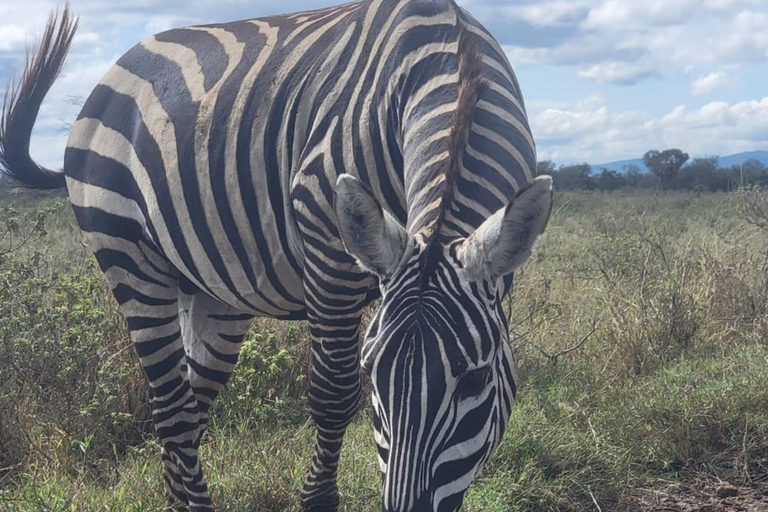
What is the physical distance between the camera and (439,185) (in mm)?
2469

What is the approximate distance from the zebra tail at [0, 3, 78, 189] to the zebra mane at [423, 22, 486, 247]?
238 centimetres

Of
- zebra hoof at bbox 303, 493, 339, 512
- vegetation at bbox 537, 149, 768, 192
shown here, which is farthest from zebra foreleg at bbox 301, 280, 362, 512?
vegetation at bbox 537, 149, 768, 192

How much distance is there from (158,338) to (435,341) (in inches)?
85.2

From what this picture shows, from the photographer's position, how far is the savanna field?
3.73 metres

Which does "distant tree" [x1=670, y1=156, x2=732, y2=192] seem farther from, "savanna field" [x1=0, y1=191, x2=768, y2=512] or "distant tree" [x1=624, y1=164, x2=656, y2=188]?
"savanna field" [x1=0, y1=191, x2=768, y2=512]

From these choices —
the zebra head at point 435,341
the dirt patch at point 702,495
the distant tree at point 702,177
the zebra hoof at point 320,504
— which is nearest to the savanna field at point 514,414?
the dirt patch at point 702,495

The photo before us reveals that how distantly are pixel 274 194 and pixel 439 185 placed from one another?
1.18m

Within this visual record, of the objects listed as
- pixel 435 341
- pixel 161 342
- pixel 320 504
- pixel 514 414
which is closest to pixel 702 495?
pixel 514 414

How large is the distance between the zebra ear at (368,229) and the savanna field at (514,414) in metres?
1.70

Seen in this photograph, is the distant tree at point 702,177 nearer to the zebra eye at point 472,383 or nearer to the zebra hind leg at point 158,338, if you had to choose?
the zebra hind leg at point 158,338

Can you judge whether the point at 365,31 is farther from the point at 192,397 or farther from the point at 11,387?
the point at 11,387

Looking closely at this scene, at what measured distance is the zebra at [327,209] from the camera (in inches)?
82.8

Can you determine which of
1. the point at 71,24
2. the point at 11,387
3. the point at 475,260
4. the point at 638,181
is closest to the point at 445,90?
the point at 475,260

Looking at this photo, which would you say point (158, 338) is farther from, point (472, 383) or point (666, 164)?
point (666, 164)
